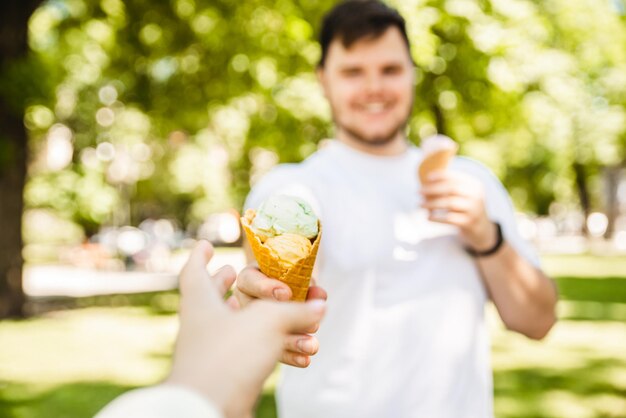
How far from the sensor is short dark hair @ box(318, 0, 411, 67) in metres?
2.78

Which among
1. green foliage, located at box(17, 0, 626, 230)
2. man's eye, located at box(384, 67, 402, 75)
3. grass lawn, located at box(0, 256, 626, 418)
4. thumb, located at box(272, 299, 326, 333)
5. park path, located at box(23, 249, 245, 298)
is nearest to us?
thumb, located at box(272, 299, 326, 333)

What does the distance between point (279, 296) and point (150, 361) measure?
30.4ft

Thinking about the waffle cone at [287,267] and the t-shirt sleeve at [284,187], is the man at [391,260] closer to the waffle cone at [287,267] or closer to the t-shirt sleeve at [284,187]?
the t-shirt sleeve at [284,187]


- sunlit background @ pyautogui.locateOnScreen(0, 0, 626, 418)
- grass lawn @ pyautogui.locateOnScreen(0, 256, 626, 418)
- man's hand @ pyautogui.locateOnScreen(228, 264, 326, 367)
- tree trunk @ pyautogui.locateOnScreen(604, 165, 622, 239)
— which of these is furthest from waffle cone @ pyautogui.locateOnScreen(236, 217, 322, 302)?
tree trunk @ pyautogui.locateOnScreen(604, 165, 622, 239)

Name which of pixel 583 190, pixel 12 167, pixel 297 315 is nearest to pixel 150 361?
pixel 12 167

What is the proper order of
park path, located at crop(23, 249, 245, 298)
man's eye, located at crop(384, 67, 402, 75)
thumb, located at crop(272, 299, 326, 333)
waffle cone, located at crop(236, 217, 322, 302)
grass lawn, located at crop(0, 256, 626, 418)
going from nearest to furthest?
thumb, located at crop(272, 299, 326, 333) < waffle cone, located at crop(236, 217, 322, 302) < man's eye, located at crop(384, 67, 402, 75) < grass lawn, located at crop(0, 256, 626, 418) < park path, located at crop(23, 249, 245, 298)

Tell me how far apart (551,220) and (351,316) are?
7324 centimetres

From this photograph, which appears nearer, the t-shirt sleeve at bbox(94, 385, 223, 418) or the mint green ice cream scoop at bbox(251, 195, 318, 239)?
the t-shirt sleeve at bbox(94, 385, 223, 418)

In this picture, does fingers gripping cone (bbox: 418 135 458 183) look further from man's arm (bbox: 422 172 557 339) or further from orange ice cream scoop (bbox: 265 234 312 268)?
orange ice cream scoop (bbox: 265 234 312 268)

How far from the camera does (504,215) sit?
3.01 m

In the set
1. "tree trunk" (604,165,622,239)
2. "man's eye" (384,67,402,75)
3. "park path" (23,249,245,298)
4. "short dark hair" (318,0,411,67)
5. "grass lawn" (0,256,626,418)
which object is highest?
"short dark hair" (318,0,411,67)

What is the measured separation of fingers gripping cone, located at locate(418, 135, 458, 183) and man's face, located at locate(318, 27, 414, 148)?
0.54ft

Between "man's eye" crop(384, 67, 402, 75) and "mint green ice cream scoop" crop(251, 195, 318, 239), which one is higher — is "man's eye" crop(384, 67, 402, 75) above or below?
above

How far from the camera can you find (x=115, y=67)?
15039 millimetres
